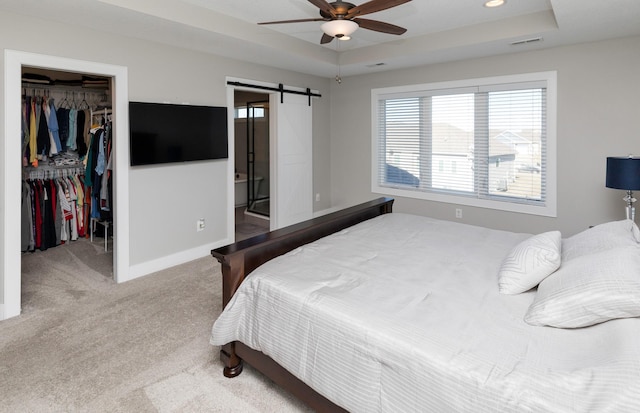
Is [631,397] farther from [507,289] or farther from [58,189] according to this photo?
[58,189]

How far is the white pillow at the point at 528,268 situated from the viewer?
5.96 feet

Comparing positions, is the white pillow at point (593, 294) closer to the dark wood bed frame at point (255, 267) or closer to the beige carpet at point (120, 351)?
the dark wood bed frame at point (255, 267)

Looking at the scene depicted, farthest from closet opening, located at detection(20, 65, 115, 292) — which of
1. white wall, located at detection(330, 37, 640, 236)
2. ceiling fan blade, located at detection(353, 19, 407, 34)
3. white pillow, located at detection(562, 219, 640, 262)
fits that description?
white wall, located at detection(330, 37, 640, 236)

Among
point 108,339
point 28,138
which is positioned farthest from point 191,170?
point 108,339

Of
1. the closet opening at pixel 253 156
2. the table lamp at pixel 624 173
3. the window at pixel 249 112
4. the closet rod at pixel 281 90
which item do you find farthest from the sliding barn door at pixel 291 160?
the table lamp at pixel 624 173

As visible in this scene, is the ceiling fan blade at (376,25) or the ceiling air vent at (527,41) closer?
the ceiling fan blade at (376,25)

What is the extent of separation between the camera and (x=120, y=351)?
2.43m

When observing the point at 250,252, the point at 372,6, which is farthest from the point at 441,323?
the point at 372,6

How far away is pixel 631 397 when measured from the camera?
1013 millimetres

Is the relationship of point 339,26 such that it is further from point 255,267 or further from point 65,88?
point 65,88

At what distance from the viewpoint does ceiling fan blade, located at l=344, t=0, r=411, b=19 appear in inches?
92.4

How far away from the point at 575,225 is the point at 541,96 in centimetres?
145

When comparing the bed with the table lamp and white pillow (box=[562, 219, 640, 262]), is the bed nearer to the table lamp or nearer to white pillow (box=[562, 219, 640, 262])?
white pillow (box=[562, 219, 640, 262])

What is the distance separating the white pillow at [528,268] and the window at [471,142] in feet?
8.79
